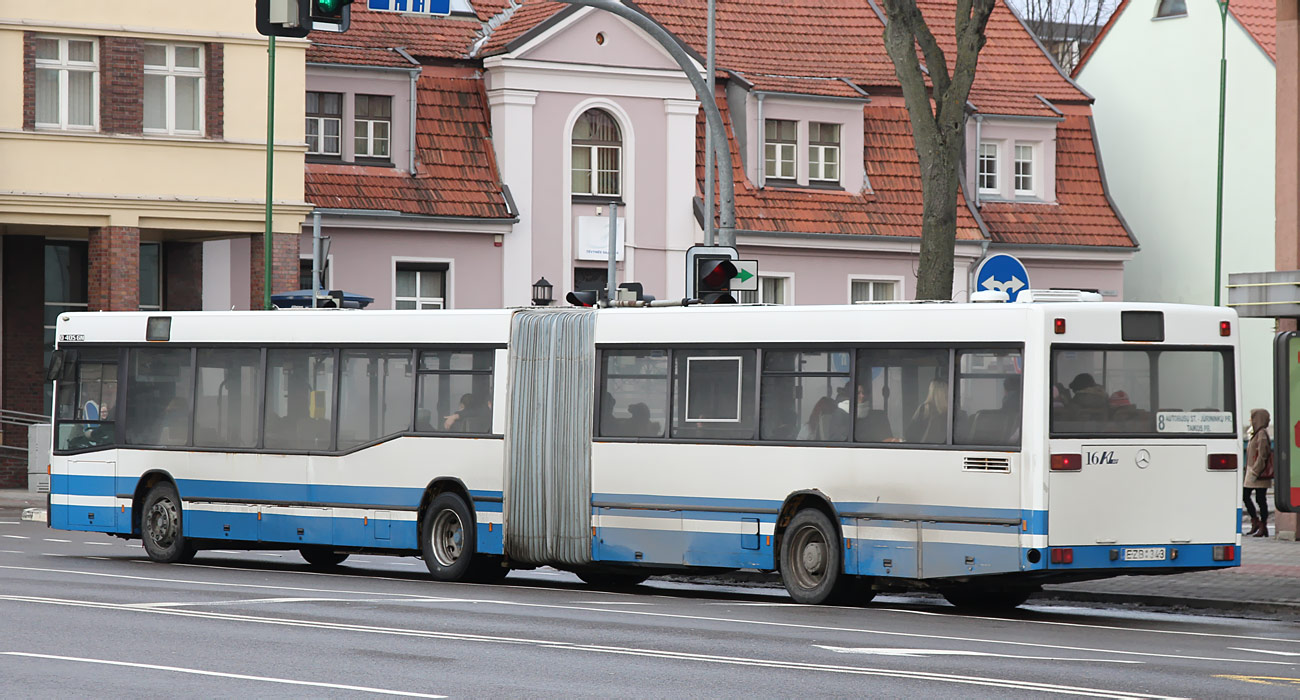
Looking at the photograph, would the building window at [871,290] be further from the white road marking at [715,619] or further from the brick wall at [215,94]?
the white road marking at [715,619]

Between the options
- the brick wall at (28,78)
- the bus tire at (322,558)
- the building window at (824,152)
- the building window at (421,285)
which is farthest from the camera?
the building window at (824,152)

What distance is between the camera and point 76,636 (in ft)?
45.6

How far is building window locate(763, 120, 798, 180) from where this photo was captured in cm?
4344

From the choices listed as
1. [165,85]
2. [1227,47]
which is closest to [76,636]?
[165,85]

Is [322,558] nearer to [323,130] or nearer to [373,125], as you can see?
[323,130]

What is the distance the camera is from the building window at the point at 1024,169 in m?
46.5

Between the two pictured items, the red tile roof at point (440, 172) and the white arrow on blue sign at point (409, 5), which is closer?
the white arrow on blue sign at point (409, 5)

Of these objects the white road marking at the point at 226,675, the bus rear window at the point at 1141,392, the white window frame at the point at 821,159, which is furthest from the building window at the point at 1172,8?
the white road marking at the point at 226,675

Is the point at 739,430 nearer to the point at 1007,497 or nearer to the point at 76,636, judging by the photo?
the point at 1007,497

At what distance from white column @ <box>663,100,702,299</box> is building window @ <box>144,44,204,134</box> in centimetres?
973

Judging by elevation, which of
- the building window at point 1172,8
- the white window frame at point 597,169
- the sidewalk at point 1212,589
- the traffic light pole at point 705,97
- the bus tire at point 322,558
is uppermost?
the building window at point 1172,8

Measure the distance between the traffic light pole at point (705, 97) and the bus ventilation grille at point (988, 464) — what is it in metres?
5.09

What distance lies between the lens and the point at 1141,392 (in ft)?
56.4

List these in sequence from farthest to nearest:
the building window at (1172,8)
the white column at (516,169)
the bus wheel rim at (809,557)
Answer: the building window at (1172,8)
the white column at (516,169)
the bus wheel rim at (809,557)
